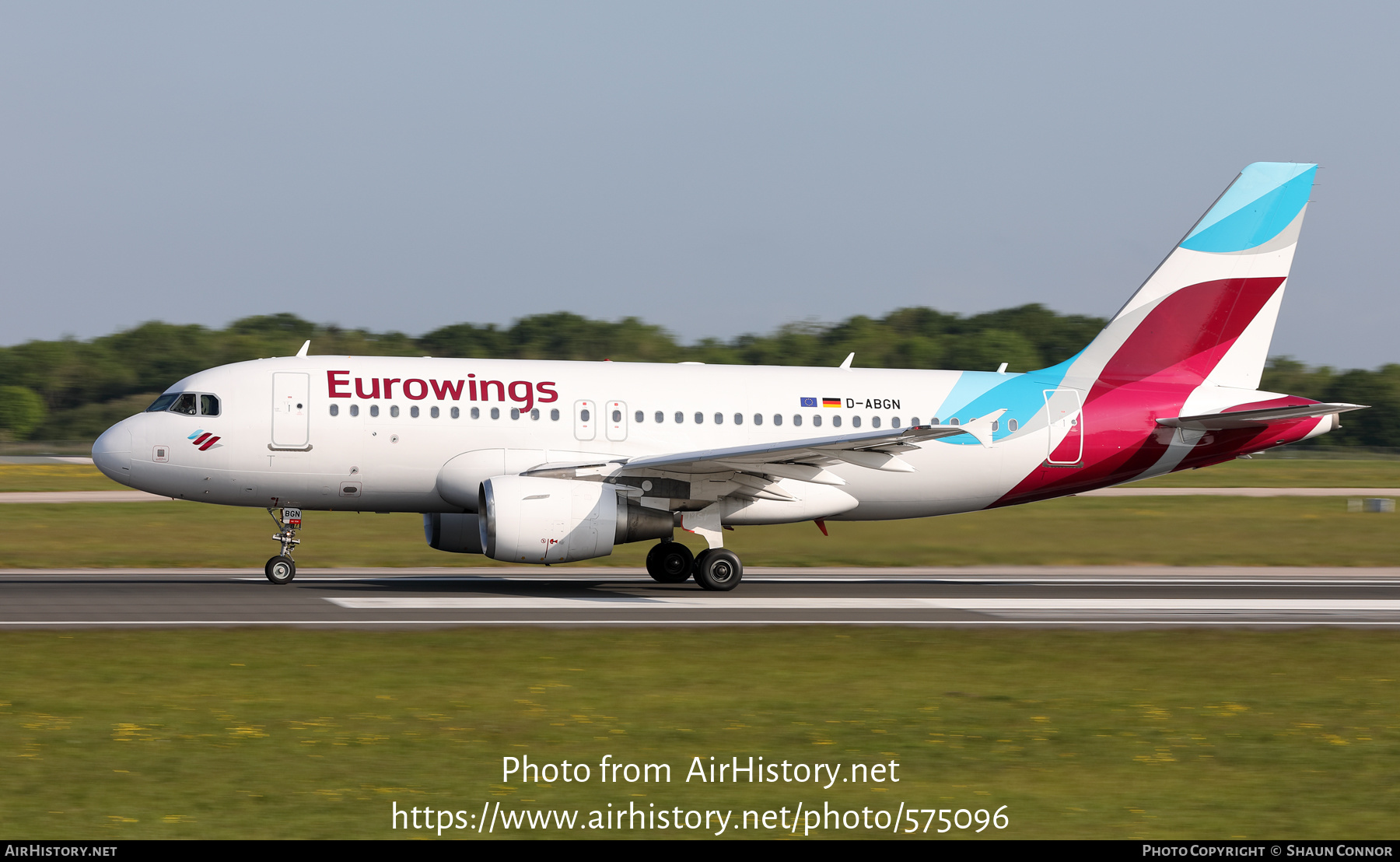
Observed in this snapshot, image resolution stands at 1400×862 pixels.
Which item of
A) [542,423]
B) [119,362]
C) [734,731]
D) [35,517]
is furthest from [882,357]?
[734,731]

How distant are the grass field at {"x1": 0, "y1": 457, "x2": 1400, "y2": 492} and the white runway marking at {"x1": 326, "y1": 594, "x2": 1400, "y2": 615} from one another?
83.7ft

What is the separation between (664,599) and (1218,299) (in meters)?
13.4

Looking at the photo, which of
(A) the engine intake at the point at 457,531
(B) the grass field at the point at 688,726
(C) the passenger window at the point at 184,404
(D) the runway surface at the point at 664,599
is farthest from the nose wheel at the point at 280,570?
(B) the grass field at the point at 688,726

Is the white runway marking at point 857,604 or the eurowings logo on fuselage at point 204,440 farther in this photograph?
the eurowings logo on fuselage at point 204,440

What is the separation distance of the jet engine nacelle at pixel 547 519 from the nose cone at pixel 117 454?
642 centimetres

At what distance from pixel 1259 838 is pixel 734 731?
4.77m

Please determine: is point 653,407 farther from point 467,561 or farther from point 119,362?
point 119,362

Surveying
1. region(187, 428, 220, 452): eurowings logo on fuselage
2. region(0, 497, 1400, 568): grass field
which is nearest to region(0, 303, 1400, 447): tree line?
region(0, 497, 1400, 568): grass field

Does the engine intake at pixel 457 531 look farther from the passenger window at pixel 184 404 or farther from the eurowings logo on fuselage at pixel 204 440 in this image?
the passenger window at pixel 184 404

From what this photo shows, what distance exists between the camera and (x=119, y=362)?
102 meters

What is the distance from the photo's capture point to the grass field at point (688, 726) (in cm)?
996

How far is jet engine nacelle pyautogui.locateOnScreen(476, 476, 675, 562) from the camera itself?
73.5 feet

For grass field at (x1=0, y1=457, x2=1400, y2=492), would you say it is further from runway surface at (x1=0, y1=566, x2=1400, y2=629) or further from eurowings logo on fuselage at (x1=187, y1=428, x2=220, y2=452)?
eurowings logo on fuselage at (x1=187, y1=428, x2=220, y2=452)

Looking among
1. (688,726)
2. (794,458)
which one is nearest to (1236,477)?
(794,458)
